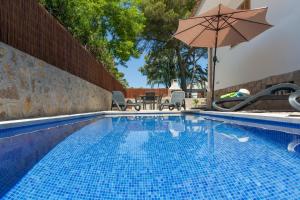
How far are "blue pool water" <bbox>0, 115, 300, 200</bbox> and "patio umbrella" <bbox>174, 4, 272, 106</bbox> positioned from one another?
5.23 m

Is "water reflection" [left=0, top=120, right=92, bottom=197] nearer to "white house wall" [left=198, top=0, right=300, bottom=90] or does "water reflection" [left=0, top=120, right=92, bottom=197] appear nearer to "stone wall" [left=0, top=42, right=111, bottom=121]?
"stone wall" [left=0, top=42, right=111, bottom=121]

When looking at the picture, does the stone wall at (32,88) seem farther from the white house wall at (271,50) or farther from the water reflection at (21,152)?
the white house wall at (271,50)

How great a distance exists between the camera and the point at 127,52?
811 inches

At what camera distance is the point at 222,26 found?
9.27m

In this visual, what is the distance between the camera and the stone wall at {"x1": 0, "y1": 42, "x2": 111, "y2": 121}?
4523 millimetres

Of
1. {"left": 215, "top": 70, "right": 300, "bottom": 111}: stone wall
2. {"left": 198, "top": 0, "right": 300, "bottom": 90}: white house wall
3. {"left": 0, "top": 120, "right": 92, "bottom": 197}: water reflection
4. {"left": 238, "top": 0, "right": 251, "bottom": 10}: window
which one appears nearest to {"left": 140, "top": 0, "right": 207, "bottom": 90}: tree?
{"left": 238, "top": 0, "right": 251, "bottom": 10}: window

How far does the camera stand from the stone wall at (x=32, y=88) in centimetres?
452

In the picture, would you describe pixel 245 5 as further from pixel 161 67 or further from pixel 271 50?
pixel 161 67

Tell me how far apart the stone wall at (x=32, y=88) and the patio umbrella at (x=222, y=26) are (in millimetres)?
4063

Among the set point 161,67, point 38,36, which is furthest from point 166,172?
point 161,67

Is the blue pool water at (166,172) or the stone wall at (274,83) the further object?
the stone wall at (274,83)

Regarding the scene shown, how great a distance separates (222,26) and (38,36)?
19.9 ft

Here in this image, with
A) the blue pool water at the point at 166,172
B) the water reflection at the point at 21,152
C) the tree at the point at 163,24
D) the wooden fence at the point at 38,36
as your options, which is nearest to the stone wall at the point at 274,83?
the blue pool water at the point at 166,172

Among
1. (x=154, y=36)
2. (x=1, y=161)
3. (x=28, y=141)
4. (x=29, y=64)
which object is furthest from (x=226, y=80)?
(x=154, y=36)
